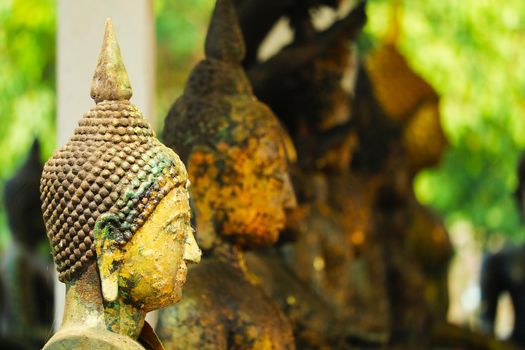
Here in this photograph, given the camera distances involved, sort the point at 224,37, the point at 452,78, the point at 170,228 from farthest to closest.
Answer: the point at 452,78
the point at 224,37
the point at 170,228

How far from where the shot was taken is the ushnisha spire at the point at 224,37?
4.88 meters

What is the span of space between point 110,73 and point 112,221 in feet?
1.46

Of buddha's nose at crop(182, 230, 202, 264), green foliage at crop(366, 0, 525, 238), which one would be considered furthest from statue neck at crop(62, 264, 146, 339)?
green foliage at crop(366, 0, 525, 238)

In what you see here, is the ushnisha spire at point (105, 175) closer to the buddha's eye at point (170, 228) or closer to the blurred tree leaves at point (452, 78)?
the buddha's eye at point (170, 228)

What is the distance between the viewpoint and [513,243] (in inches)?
401

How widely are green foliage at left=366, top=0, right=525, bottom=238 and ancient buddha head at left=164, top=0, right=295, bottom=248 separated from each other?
6211 millimetres

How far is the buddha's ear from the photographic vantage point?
3705 millimetres

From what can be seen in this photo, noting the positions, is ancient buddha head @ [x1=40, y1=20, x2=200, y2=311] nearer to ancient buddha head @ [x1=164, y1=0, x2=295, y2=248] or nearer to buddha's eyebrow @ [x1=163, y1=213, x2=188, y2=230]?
buddha's eyebrow @ [x1=163, y1=213, x2=188, y2=230]

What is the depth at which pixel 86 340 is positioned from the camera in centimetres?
367

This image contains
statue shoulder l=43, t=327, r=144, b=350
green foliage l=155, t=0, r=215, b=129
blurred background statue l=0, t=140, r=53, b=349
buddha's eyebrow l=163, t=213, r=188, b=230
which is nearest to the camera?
statue shoulder l=43, t=327, r=144, b=350

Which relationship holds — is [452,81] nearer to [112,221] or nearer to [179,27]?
[179,27]

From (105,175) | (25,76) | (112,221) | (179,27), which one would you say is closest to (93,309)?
(112,221)

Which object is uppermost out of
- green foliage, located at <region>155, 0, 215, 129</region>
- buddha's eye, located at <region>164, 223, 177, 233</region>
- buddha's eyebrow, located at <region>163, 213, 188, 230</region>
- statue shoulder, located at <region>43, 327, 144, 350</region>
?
buddha's eyebrow, located at <region>163, 213, 188, 230</region>

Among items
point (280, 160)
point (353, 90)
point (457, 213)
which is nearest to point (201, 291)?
point (280, 160)
